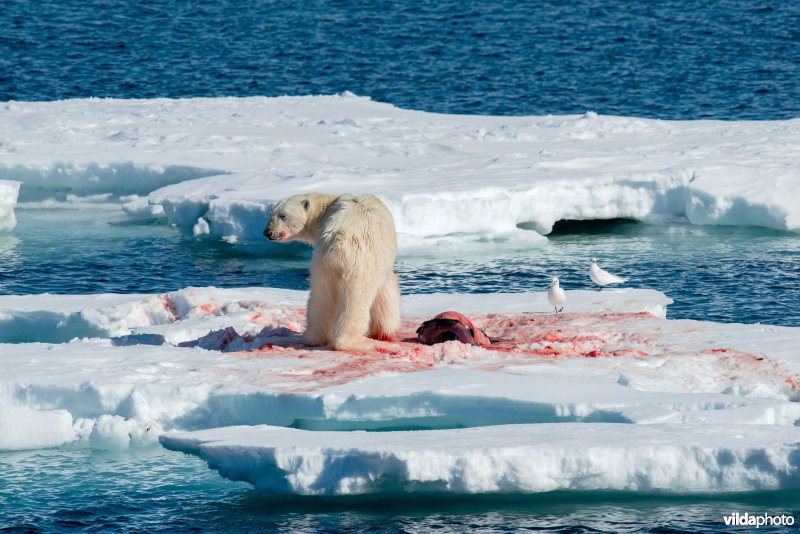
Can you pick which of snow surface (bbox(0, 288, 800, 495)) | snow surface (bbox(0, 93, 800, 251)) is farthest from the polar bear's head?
snow surface (bbox(0, 93, 800, 251))

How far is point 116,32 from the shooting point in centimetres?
4553

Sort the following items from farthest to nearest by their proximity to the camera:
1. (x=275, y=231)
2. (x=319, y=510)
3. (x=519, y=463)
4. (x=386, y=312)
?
1. (x=386, y=312)
2. (x=275, y=231)
3. (x=319, y=510)
4. (x=519, y=463)

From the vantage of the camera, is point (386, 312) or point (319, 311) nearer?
point (319, 311)

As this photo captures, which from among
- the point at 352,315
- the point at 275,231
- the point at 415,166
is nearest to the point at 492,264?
the point at 415,166

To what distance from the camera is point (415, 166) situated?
69.4 feet

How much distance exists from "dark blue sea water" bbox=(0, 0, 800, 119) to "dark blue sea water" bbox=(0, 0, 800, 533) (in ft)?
0.44

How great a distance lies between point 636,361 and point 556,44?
35.0 m

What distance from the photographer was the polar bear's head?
11.1m

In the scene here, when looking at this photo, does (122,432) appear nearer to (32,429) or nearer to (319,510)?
(32,429)

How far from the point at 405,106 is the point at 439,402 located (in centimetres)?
2649

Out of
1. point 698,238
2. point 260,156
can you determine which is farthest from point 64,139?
point 698,238

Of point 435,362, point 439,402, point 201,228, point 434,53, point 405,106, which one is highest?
point 434,53

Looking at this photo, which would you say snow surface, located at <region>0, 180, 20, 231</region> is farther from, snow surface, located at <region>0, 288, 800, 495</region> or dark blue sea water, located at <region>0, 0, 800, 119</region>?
dark blue sea water, located at <region>0, 0, 800, 119</region>

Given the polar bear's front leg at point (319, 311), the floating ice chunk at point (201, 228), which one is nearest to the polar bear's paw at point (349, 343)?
the polar bear's front leg at point (319, 311)
